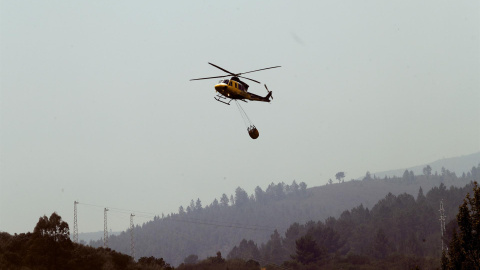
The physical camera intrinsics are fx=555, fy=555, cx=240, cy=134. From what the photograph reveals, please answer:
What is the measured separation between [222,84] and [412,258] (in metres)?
124

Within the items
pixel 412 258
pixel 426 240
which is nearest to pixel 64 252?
pixel 412 258

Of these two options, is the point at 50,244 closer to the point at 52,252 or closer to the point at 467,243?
the point at 52,252

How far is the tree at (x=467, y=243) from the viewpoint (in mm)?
30266

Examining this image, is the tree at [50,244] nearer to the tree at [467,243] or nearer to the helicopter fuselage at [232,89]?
the helicopter fuselage at [232,89]

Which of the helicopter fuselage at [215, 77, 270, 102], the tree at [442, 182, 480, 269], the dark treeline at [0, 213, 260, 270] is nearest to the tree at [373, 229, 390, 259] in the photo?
the dark treeline at [0, 213, 260, 270]

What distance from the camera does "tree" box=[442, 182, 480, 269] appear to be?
30266 millimetres

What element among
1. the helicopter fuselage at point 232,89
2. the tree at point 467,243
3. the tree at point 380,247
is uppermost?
the helicopter fuselage at point 232,89

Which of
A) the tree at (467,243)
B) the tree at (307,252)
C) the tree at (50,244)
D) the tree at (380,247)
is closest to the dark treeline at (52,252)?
the tree at (50,244)

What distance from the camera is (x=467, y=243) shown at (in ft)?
100

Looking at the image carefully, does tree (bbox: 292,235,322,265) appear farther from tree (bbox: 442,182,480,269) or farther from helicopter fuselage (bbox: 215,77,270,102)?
tree (bbox: 442,182,480,269)

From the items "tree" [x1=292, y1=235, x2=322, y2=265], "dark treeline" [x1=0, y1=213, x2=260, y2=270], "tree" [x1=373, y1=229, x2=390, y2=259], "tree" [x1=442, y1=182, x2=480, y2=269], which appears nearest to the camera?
"tree" [x1=442, y1=182, x2=480, y2=269]

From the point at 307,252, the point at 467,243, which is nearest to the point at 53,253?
the point at 467,243

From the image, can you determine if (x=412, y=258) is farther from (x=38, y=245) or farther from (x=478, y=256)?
(x=478, y=256)

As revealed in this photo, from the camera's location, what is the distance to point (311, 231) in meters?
181
